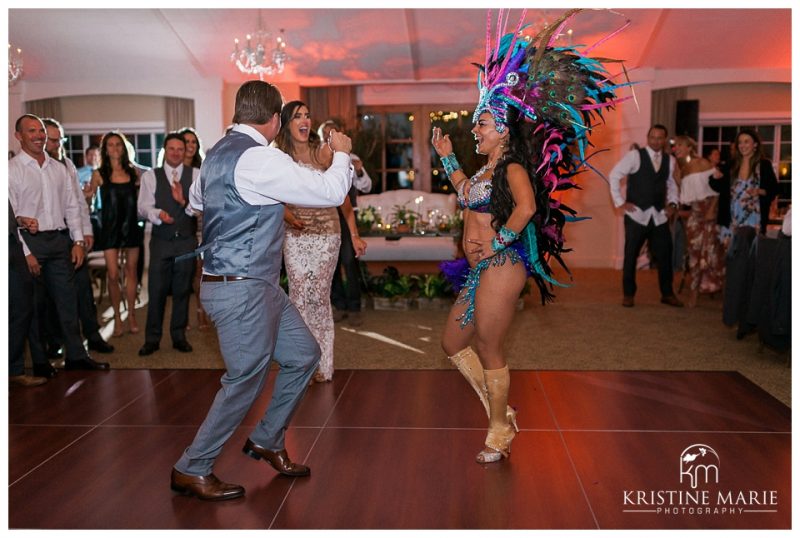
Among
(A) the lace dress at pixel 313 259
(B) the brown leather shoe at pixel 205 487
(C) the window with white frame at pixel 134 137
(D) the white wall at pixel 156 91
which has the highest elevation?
(D) the white wall at pixel 156 91

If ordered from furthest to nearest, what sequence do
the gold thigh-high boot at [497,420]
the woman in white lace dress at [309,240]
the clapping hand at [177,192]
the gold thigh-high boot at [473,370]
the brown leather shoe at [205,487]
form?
1. the clapping hand at [177,192]
2. the woman in white lace dress at [309,240]
3. the gold thigh-high boot at [473,370]
4. the gold thigh-high boot at [497,420]
5. the brown leather shoe at [205,487]

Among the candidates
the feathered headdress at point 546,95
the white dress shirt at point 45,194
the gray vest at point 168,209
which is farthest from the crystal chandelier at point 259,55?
the feathered headdress at point 546,95

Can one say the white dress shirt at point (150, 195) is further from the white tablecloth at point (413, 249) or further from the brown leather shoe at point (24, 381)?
the white tablecloth at point (413, 249)

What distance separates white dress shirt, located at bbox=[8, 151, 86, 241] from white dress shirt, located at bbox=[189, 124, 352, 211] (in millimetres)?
2579

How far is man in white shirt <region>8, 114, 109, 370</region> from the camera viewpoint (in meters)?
4.62

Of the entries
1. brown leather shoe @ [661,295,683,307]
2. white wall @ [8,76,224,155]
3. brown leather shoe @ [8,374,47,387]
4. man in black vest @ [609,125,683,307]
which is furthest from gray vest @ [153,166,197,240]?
white wall @ [8,76,224,155]

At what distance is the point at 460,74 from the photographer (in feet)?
34.9

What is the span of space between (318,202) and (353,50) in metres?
7.65

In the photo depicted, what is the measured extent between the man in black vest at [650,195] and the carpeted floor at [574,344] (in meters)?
0.61

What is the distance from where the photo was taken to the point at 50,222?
476 centimetres

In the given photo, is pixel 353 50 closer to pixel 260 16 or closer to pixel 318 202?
pixel 260 16

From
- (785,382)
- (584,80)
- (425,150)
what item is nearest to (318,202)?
(584,80)

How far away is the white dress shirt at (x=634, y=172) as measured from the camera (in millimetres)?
7145

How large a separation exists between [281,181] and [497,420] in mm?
1422
